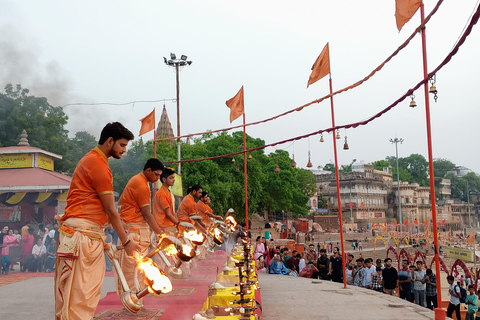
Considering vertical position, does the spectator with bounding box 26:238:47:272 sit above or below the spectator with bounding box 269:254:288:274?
above

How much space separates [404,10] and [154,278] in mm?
6299

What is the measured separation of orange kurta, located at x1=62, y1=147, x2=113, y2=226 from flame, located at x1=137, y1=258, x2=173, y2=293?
0.90 m

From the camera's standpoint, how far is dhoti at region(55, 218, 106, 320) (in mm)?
3695

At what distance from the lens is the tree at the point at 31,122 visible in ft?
108

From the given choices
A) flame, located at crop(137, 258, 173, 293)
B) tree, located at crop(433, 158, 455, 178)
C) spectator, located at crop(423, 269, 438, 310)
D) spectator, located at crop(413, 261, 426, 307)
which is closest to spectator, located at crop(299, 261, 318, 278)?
spectator, located at crop(413, 261, 426, 307)

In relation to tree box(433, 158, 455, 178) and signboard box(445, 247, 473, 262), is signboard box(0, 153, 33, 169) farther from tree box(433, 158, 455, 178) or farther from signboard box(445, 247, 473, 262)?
tree box(433, 158, 455, 178)

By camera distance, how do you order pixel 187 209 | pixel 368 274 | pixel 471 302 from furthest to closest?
pixel 368 274, pixel 471 302, pixel 187 209

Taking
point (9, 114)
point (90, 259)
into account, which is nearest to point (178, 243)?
point (90, 259)

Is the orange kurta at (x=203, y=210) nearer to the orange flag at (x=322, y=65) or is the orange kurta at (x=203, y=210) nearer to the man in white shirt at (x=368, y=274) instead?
the orange flag at (x=322, y=65)

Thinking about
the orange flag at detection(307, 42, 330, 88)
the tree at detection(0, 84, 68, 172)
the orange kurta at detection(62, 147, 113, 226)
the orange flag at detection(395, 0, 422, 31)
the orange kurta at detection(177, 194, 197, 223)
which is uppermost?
the tree at detection(0, 84, 68, 172)

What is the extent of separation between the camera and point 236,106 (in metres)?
16.8

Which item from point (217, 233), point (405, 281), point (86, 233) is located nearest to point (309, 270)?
point (405, 281)

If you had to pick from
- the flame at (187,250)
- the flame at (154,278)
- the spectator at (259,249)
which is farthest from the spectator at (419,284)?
the flame at (154,278)

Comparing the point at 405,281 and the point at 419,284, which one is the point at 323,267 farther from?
the point at 419,284
